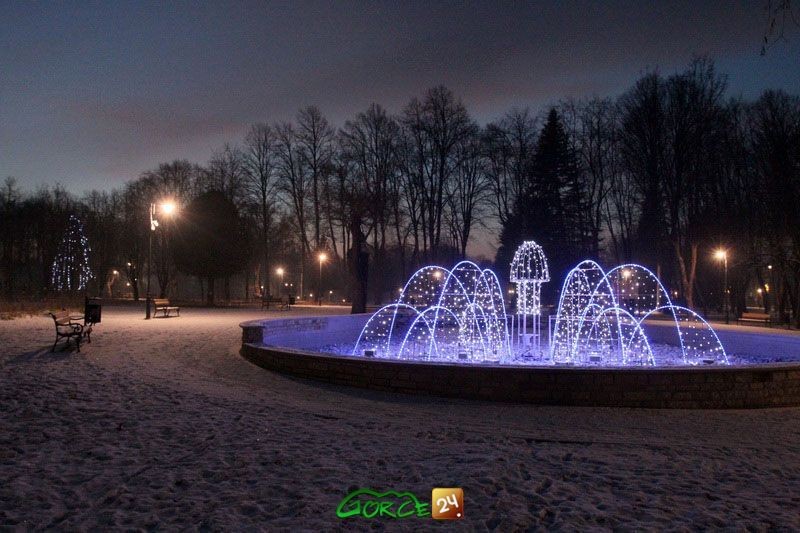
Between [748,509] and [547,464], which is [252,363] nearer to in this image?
[547,464]

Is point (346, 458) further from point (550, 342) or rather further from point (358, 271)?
point (358, 271)

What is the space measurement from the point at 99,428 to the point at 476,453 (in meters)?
4.26

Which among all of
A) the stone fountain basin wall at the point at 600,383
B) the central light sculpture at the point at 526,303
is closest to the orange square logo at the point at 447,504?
the stone fountain basin wall at the point at 600,383

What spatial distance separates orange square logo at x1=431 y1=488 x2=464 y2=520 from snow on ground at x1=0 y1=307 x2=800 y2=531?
0.10m

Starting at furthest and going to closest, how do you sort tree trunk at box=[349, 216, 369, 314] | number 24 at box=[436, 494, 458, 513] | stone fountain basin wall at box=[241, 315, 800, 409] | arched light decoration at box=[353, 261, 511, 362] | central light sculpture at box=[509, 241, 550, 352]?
tree trunk at box=[349, 216, 369, 314] → central light sculpture at box=[509, 241, 550, 352] → arched light decoration at box=[353, 261, 511, 362] → stone fountain basin wall at box=[241, 315, 800, 409] → number 24 at box=[436, 494, 458, 513]

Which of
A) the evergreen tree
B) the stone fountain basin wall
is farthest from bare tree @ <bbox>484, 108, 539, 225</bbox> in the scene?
the stone fountain basin wall

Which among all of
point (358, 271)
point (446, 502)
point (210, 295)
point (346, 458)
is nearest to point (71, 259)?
point (210, 295)

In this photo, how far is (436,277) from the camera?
4778 centimetres

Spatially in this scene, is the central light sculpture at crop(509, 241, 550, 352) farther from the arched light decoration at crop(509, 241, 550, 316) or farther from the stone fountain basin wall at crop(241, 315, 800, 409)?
the stone fountain basin wall at crop(241, 315, 800, 409)

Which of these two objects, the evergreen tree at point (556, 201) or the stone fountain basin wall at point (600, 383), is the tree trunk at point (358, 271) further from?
the stone fountain basin wall at point (600, 383)

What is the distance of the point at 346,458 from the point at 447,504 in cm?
143

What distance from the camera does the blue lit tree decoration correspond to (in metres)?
44.5

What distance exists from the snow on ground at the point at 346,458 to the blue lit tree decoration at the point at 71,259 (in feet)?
134

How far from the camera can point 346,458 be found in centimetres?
525
